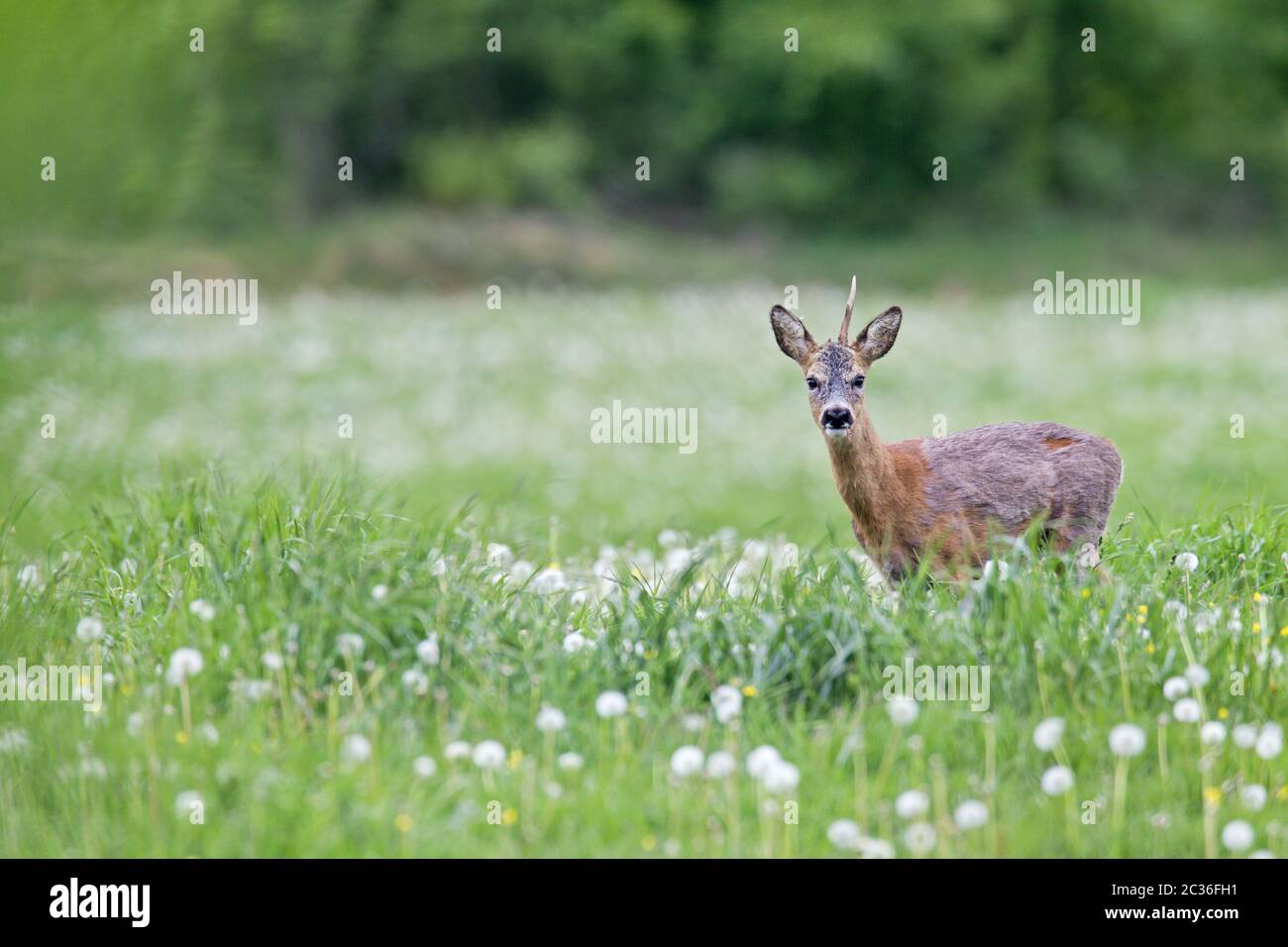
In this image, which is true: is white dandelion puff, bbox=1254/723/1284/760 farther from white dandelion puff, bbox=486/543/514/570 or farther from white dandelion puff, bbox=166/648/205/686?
white dandelion puff, bbox=166/648/205/686

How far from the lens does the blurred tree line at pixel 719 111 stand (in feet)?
114

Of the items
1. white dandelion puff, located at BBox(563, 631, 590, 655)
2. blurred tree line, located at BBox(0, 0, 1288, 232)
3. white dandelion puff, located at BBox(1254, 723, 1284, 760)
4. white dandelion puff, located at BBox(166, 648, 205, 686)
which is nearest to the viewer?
white dandelion puff, located at BBox(1254, 723, 1284, 760)

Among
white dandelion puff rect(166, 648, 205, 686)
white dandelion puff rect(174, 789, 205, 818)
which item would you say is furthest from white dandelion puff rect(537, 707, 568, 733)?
white dandelion puff rect(166, 648, 205, 686)

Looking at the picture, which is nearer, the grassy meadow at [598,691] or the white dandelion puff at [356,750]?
the grassy meadow at [598,691]

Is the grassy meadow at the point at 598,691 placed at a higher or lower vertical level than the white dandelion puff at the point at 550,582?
lower

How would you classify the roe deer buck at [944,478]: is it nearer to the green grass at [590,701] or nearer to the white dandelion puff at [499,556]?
the green grass at [590,701]

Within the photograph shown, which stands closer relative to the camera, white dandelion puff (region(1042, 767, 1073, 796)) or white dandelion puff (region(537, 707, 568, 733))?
white dandelion puff (region(1042, 767, 1073, 796))

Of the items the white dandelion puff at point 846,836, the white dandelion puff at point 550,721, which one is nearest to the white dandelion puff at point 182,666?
the white dandelion puff at point 550,721

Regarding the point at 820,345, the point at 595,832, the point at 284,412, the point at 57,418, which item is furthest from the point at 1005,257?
the point at 595,832

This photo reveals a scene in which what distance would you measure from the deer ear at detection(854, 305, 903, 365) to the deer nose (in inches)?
15.3

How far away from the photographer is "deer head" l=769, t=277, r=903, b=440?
Answer: 624cm

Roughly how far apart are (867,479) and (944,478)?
40 centimetres

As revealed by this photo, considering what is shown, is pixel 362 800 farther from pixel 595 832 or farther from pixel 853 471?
pixel 853 471

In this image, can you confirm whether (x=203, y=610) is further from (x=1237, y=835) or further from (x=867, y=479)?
(x=1237, y=835)
